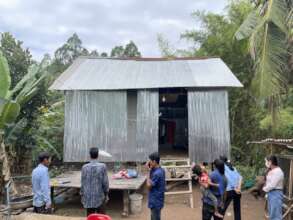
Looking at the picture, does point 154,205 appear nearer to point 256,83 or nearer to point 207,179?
point 207,179

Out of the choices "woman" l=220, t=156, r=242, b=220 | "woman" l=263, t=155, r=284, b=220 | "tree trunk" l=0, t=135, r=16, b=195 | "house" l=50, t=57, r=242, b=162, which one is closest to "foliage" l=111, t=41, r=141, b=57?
"house" l=50, t=57, r=242, b=162

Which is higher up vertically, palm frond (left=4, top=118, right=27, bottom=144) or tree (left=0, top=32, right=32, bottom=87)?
tree (left=0, top=32, right=32, bottom=87)

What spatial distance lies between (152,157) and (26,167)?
9.21 m

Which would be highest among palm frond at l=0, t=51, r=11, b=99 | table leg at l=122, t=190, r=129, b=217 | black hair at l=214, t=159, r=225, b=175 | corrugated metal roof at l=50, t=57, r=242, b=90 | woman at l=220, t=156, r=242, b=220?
corrugated metal roof at l=50, t=57, r=242, b=90

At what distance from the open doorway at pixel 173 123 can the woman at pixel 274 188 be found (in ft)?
27.6

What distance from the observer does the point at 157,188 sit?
20.3 ft

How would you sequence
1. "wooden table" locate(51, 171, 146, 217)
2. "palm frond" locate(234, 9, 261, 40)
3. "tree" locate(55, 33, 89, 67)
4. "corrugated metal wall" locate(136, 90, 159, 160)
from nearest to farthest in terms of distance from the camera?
"wooden table" locate(51, 171, 146, 217)
"palm frond" locate(234, 9, 261, 40)
"corrugated metal wall" locate(136, 90, 159, 160)
"tree" locate(55, 33, 89, 67)

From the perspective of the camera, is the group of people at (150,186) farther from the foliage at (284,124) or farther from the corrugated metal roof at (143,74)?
the foliage at (284,124)

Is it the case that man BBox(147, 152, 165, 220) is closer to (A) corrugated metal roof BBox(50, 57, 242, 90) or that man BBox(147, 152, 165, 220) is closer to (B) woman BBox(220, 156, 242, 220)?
(B) woman BBox(220, 156, 242, 220)

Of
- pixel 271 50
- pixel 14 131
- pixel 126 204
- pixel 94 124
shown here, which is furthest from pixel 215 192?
pixel 14 131

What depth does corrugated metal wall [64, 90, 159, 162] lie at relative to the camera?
1185cm

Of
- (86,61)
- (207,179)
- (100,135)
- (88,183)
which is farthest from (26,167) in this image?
(207,179)

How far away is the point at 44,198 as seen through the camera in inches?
258

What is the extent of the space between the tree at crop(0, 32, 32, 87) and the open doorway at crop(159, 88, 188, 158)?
5.86m
